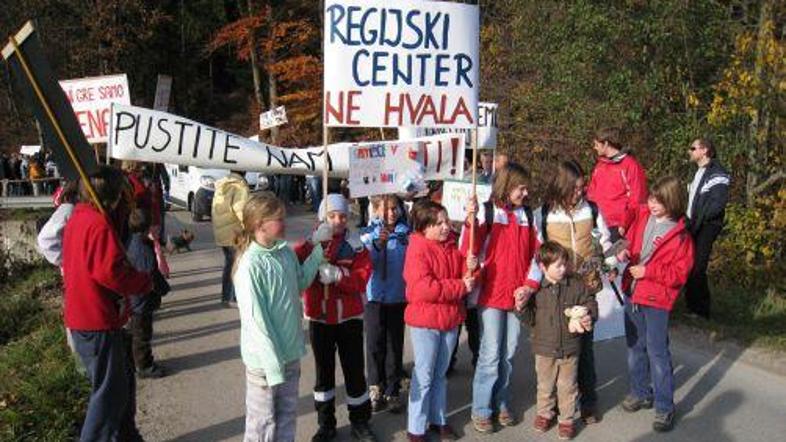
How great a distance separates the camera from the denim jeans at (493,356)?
16.4ft

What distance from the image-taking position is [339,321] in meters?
4.82

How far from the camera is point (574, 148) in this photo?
513 inches

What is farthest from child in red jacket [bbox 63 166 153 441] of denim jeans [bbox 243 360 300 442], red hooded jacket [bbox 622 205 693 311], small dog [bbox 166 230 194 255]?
small dog [bbox 166 230 194 255]

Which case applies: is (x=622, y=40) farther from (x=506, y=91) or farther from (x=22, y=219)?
(x=22, y=219)

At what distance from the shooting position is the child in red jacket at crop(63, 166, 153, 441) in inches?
161

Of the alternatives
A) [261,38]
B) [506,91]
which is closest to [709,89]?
[506,91]

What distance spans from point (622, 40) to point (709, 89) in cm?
158

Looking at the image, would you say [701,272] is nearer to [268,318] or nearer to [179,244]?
[268,318]

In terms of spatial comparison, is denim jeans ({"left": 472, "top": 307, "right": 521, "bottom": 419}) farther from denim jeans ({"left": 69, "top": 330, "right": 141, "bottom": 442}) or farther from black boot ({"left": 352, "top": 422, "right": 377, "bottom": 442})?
denim jeans ({"left": 69, "top": 330, "right": 141, "bottom": 442})

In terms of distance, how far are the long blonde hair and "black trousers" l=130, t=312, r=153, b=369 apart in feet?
8.29

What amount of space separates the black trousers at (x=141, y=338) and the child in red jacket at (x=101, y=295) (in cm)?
186

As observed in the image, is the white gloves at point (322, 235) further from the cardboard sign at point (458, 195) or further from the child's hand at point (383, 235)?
the cardboard sign at point (458, 195)

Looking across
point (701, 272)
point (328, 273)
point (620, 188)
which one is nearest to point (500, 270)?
point (328, 273)

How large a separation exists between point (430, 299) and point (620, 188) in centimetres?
270
